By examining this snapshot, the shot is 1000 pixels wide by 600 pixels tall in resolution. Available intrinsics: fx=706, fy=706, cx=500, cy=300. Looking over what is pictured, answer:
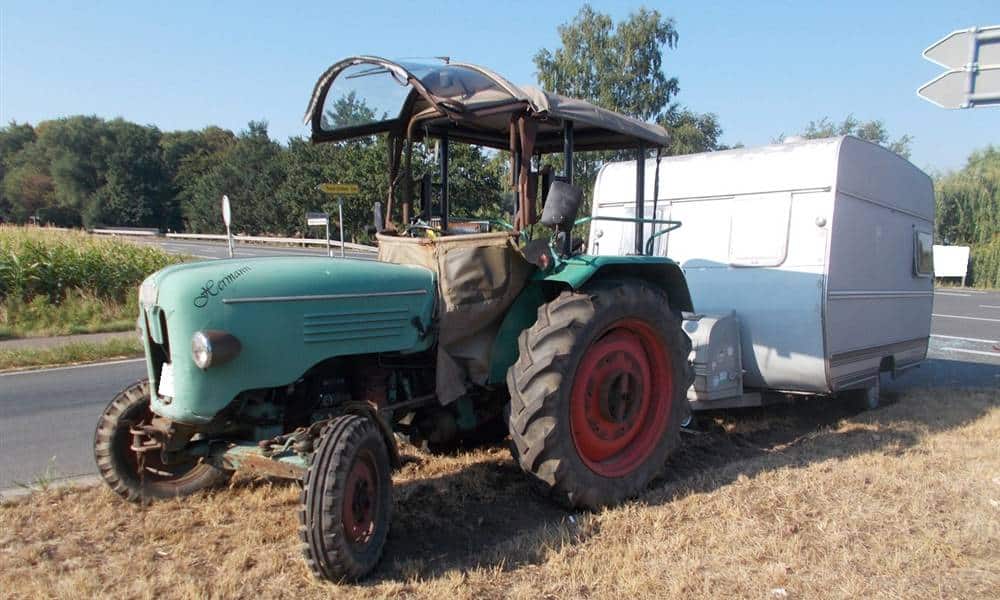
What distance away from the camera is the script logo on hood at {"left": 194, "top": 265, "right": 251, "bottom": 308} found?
3.20m

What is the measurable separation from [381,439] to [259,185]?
55.0m


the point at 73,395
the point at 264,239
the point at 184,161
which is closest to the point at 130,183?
the point at 184,161

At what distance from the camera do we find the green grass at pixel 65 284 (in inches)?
494

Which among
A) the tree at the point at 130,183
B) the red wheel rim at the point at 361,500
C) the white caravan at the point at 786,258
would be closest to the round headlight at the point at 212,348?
the red wheel rim at the point at 361,500

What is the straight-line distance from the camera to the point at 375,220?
489 cm

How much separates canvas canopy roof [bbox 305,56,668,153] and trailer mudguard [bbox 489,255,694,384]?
2.78ft

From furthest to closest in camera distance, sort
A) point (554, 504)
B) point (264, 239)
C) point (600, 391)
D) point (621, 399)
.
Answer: point (264, 239), point (621, 399), point (600, 391), point (554, 504)

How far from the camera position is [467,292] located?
4.02 meters

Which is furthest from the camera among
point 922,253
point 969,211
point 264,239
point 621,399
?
point 969,211

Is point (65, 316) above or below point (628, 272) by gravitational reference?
below

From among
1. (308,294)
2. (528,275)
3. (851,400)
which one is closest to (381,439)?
(308,294)

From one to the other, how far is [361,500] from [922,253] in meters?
7.40

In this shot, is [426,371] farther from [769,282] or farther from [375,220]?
[769,282]

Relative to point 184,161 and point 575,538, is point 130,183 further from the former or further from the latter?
point 575,538
